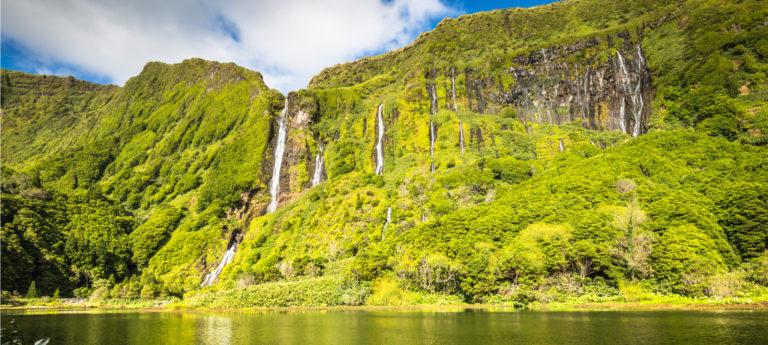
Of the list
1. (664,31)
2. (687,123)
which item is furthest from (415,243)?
(664,31)

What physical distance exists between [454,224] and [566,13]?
463 feet

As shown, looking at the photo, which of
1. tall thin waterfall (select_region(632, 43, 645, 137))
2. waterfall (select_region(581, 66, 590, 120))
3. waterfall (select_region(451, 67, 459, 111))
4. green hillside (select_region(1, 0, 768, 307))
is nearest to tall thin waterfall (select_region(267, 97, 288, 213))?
green hillside (select_region(1, 0, 768, 307))

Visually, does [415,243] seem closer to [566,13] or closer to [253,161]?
[253,161]

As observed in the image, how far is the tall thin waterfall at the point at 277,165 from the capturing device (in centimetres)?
11556

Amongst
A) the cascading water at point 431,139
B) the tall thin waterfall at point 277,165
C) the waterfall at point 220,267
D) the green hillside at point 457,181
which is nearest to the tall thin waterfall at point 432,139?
the cascading water at point 431,139

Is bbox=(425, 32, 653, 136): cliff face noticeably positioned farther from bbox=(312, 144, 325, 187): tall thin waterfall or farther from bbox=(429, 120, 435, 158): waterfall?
bbox=(312, 144, 325, 187): tall thin waterfall

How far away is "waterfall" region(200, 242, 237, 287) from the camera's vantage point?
9081 centimetres

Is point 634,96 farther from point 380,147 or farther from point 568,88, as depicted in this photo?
point 380,147

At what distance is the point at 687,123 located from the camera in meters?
92.0

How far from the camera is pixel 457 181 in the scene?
305ft

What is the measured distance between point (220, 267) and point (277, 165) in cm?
3777

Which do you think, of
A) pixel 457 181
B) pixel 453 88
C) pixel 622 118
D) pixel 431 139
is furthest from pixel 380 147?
pixel 622 118

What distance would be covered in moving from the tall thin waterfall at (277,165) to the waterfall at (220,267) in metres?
16.8

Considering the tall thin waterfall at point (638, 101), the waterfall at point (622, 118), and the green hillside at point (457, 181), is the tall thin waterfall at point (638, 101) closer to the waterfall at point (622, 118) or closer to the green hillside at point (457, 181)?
the green hillside at point (457, 181)
